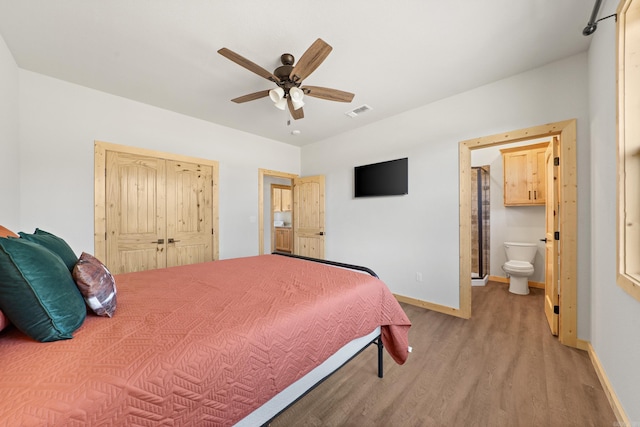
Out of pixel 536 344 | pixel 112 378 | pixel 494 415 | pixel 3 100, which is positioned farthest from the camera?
pixel 536 344

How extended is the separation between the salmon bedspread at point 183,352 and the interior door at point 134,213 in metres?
1.68

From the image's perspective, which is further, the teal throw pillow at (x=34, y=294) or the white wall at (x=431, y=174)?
the white wall at (x=431, y=174)

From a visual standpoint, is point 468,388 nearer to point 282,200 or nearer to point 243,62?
point 243,62

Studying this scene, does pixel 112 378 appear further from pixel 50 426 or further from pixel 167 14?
pixel 167 14

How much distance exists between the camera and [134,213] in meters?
3.06

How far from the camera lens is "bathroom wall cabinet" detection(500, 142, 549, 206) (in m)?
3.87

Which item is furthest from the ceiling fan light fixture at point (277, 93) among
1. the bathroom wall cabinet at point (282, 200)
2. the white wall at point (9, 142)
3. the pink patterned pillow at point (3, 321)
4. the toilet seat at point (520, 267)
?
the bathroom wall cabinet at point (282, 200)

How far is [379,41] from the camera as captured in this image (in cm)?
203

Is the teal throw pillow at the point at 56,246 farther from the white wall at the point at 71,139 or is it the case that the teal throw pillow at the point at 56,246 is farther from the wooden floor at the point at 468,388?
the white wall at the point at 71,139

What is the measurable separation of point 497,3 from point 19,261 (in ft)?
9.85

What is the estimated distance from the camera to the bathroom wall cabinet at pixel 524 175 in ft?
12.7

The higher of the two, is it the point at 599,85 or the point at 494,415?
the point at 599,85

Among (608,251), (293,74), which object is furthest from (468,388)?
(293,74)

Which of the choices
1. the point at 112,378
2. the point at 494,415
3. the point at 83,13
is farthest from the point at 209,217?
the point at 494,415
